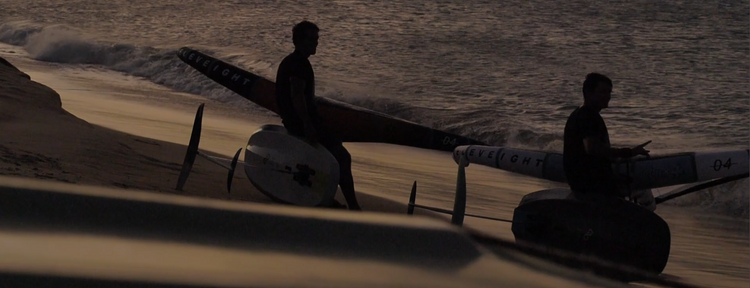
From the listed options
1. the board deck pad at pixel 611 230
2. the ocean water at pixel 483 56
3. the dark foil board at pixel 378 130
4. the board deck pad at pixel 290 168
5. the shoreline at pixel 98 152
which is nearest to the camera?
the board deck pad at pixel 611 230

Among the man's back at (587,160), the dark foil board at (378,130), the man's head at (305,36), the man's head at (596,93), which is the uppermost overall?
the man's head at (305,36)

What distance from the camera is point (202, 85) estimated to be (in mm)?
18156

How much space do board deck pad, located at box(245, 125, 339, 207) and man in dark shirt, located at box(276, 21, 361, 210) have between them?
0.31 ft

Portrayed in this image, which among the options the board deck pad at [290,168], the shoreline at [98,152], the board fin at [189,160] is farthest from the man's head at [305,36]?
the shoreline at [98,152]

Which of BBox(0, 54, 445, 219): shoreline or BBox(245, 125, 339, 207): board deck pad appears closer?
BBox(0, 54, 445, 219): shoreline

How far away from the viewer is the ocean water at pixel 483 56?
1616cm

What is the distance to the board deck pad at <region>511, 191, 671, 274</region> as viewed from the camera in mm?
5559

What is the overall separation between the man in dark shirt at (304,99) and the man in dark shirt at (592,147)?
1.53 meters

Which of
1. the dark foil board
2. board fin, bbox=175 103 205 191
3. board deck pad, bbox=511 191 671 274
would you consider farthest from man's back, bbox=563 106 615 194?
the dark foil board

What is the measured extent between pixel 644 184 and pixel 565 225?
8.66ft

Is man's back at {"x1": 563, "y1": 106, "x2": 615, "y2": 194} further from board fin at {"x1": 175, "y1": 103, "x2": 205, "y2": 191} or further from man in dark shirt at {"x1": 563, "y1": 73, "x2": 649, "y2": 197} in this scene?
board fin at {"x1": 175, "y1": 103, "x2": 205, "y2": 191}

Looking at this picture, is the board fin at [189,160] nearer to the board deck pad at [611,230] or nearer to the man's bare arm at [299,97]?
the man's bare arm at [299,97]

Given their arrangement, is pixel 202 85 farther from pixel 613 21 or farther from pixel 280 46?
pixel 613 21

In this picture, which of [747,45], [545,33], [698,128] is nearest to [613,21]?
[545,33]
